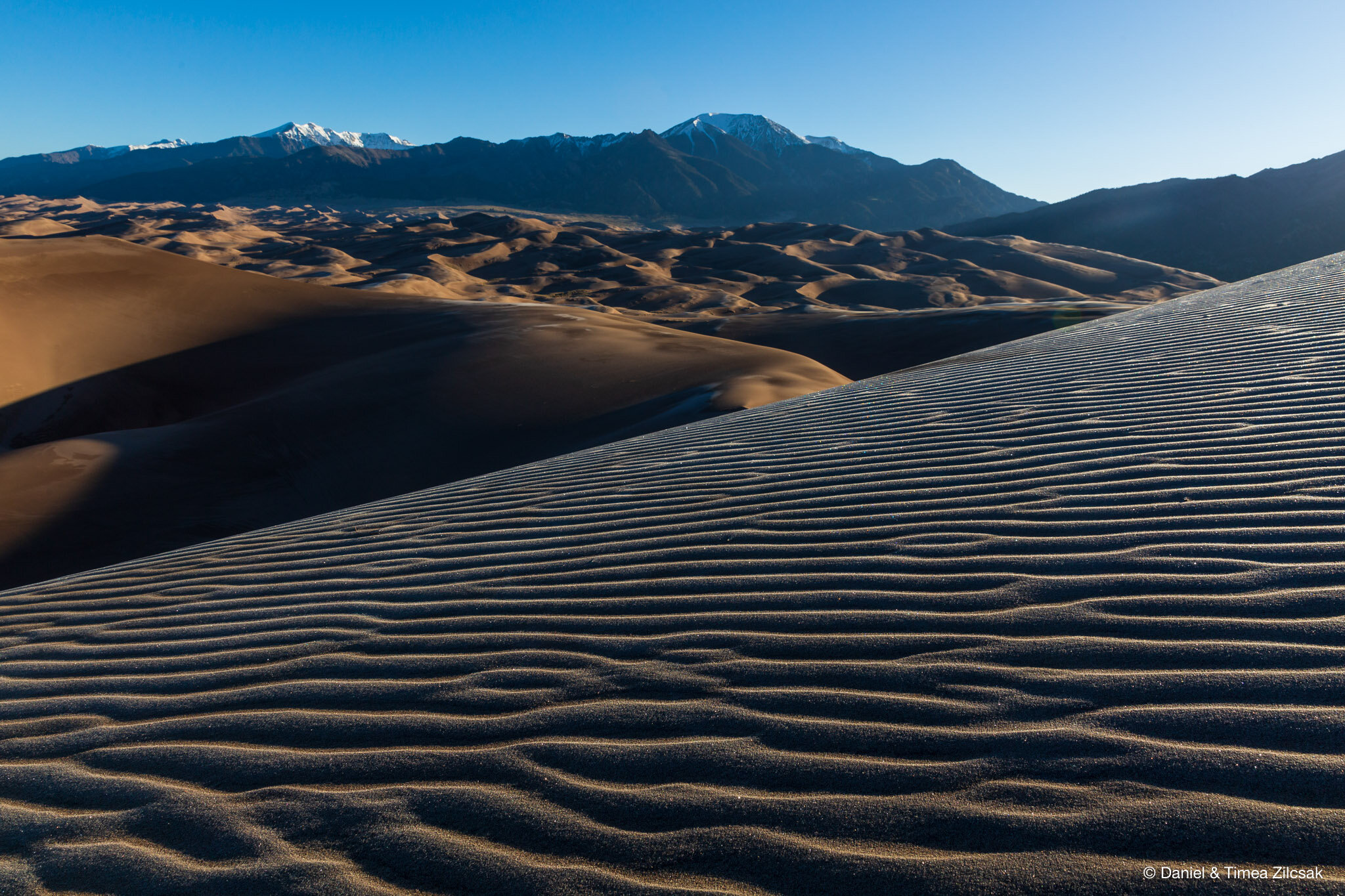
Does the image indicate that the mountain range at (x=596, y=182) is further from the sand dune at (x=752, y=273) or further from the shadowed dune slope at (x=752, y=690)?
the shadowed dune slope at (x=752, y=690)

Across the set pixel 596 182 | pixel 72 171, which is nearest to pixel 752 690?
pixel 596 182

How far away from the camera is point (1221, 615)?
7.34ft

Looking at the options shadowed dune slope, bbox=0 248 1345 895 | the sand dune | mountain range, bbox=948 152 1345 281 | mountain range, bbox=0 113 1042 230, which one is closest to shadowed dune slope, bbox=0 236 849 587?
shadowed dune slope, bbox=0 248 1345 895

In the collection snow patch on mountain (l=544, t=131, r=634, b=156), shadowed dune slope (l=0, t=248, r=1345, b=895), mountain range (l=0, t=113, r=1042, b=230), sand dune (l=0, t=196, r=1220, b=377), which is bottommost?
shadowed dune slope (l=0, t=248, r=1345, b=895)

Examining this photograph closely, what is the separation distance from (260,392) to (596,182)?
141 m

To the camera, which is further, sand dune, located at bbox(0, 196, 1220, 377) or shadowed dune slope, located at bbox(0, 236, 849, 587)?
sand dune, located at bbox(0, 196, 1220, 377)

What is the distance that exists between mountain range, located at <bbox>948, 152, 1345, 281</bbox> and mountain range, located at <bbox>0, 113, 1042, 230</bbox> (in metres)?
42.6

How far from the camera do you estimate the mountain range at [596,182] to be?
122250 mm

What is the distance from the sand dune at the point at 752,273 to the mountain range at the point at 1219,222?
47.2 feet

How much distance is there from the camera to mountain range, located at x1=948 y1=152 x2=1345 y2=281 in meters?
51.2

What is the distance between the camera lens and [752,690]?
2.21m

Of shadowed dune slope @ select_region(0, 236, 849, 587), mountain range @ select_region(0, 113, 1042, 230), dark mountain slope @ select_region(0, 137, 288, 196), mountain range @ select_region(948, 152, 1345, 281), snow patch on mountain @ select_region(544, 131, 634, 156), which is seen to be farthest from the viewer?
snow patch on mountain @ select_region(544, 131, 634, 156)

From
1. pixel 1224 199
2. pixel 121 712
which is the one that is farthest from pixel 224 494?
pixel 1224 199

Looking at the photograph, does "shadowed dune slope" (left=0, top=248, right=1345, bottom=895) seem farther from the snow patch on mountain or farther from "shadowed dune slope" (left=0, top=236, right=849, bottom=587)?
the snow patch on mountain
